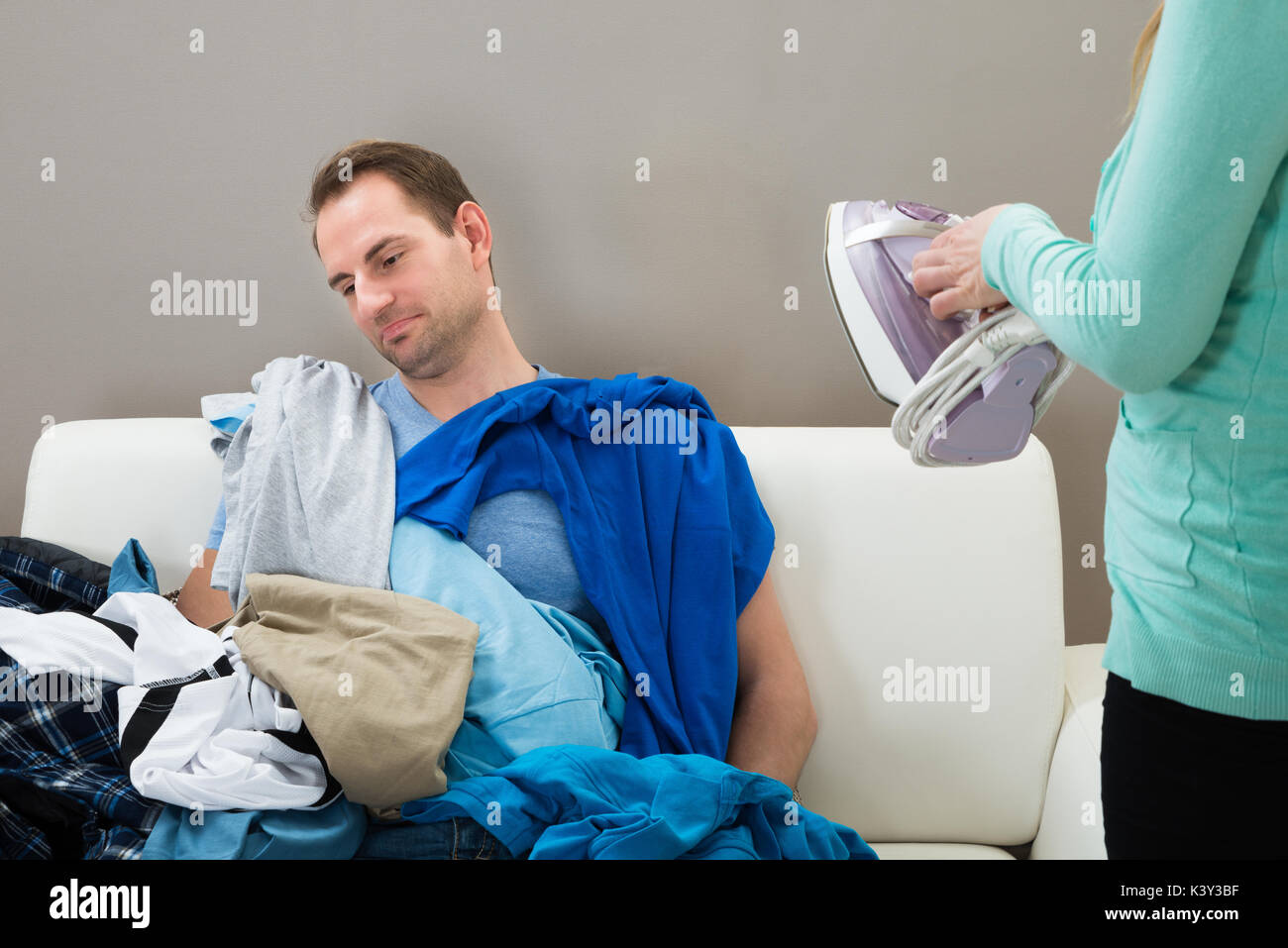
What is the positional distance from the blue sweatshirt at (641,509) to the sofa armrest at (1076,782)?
419 millimetres

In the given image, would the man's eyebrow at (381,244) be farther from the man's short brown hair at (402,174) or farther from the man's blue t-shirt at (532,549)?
the man's blue t-shirt at (532,549)

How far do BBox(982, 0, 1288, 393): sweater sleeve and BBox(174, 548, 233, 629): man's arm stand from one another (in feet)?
3.38

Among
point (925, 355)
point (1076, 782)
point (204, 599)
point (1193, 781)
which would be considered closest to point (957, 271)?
point (925, 355)

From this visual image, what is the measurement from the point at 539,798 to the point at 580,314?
2.63ft

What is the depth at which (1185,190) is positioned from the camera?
53 centimetres

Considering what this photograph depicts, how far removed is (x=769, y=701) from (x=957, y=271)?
0.65m

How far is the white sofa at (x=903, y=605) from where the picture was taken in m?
1.24

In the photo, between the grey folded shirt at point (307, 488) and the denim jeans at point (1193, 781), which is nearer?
the denim jeans at point (1193, 781)

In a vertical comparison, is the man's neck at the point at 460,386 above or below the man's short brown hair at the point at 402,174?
below

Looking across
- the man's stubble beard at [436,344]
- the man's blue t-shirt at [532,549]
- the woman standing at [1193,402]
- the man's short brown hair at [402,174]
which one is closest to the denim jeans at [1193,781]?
the woman standing at [1193,402]

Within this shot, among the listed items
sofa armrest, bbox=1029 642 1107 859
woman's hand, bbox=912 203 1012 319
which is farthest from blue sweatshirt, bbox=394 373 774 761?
woman's hand, bbox=912 203 1012 319

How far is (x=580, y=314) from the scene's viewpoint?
152 cm

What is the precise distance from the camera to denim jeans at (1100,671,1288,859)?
0.60 metres

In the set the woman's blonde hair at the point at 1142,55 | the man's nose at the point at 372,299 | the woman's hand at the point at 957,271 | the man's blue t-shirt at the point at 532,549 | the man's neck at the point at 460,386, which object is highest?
the woman's blonde hair at the point at 1142,55
